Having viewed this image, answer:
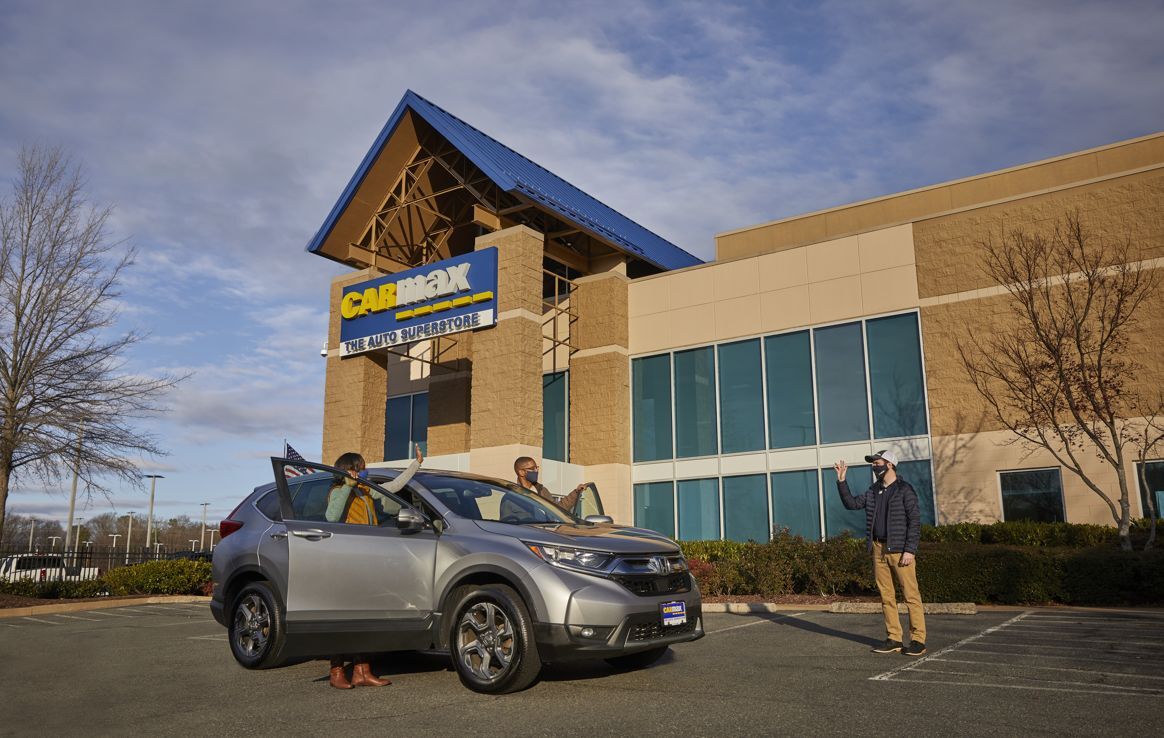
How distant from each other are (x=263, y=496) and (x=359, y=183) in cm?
2040

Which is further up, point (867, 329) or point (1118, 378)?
point (867, 329)

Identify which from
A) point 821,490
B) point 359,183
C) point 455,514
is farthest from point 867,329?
point 455,514

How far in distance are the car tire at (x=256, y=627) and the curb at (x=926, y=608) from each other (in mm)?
8736

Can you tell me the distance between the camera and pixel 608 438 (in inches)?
993

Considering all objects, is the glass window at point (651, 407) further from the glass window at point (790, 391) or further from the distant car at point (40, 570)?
the distant car at point (40, 570)

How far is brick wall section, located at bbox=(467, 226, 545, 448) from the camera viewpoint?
2347 centimetres

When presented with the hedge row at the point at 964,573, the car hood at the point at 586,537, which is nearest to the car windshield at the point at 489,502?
the car hood at the point at 586,537

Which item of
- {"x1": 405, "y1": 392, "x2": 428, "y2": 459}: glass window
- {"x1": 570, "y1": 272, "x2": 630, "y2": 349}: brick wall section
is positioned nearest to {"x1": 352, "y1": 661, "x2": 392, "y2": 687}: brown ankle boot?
{"x1": 570, "y1": 272, "x2": 630, "y2": 349}: brick wall section

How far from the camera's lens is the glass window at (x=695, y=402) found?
24.3 m

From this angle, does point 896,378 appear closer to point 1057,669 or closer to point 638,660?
point 1057,669

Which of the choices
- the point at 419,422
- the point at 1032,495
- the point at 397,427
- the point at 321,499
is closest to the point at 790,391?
the point at 1032,495

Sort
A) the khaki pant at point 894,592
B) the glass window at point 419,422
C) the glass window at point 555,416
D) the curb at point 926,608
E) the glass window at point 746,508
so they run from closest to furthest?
the khaki pant at point 894,592
the curb at point 926,608
the glass window at point 746,508
the glass window at point 555,416
the glass window at point 419,422

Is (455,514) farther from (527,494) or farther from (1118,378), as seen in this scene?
(1118,378)

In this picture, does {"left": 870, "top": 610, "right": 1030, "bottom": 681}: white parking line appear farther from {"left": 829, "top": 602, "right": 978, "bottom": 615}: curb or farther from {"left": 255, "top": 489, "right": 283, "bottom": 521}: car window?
{"left": 255, "top": 489, "right": 283, "bottom": 521}: car window
